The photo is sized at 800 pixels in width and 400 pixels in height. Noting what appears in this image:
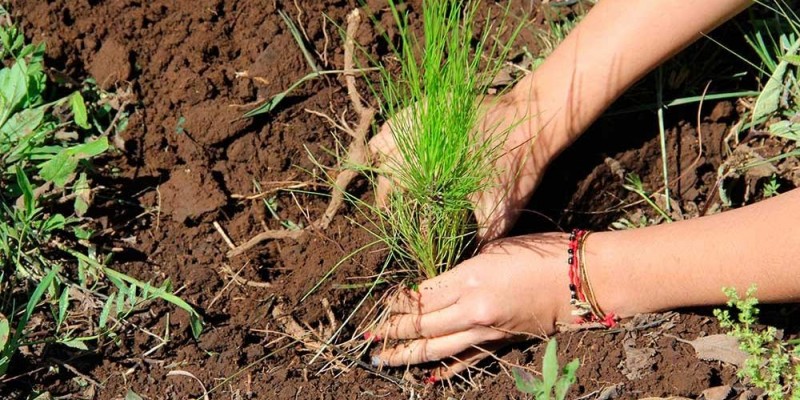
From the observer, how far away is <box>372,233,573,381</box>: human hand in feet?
6.36

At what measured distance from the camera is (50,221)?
1.98 meters

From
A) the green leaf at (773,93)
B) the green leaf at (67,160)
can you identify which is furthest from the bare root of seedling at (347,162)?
the green leaf at (773,93)

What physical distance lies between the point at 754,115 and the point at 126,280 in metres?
1.55

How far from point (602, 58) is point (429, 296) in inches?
26.1

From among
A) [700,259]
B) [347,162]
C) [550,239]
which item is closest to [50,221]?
[347,162]

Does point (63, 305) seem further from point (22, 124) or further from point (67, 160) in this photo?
point (22, 124)

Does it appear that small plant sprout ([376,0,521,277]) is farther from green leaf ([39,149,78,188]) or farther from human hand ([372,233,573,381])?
green leaf ([39,149,78,188])

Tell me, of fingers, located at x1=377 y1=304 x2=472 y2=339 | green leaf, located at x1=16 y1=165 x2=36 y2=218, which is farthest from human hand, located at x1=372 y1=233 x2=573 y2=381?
green leaf, located at x1=16 y1=165 x2=36 y2=218

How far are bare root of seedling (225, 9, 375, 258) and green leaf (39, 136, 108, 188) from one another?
343 millimetres

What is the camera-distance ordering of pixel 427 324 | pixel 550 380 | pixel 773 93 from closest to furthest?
pixel 550 380
pixel 427 324
pixel 773 93

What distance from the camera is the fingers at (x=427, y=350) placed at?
1959 mm

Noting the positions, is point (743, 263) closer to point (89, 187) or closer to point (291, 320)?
point (291, 320)

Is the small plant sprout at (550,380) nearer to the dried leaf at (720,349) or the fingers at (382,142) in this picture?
the dried leaf at (720,349)

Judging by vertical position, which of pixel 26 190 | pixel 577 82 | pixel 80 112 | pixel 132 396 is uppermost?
pixel 577 82
